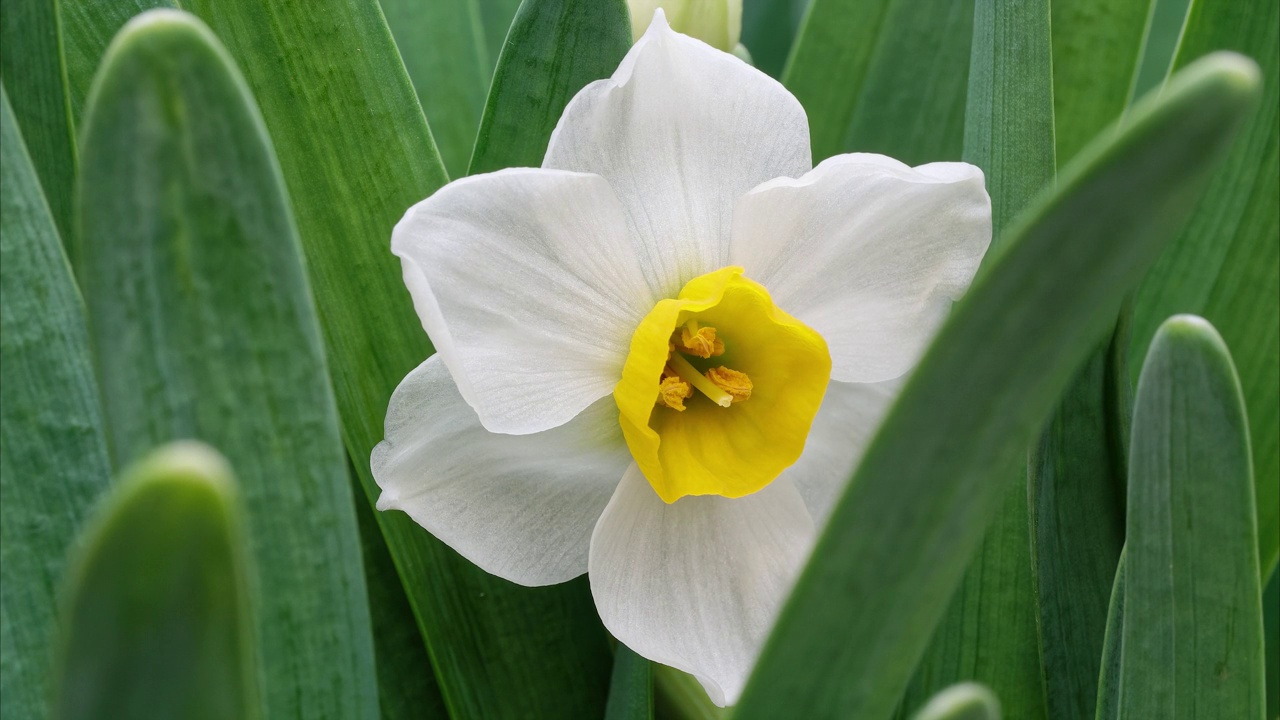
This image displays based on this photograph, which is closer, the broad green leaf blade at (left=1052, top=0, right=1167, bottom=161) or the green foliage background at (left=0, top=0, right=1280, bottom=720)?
the green foliage background at (left=0, top=0, right=1280, bottom=720)

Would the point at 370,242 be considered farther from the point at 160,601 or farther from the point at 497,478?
the point at 160,601

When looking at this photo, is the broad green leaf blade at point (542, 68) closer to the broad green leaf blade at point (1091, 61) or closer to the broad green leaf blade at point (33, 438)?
the broad green leaf blade at point (33, 438)

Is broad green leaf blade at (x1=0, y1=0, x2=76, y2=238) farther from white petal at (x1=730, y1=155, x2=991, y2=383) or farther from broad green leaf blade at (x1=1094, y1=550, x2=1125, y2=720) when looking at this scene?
broad green leaf blade at (x1=1094, y1=550, x2=1125, y2=720)

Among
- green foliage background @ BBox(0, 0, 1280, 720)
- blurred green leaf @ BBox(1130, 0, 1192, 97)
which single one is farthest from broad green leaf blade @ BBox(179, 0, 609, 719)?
blurred green leaf @ BBox(1130, 0, 1192, 97)

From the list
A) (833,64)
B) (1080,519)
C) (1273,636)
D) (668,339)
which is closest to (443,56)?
(833,64)

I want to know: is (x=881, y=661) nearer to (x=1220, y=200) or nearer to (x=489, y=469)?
(x=489, y=469)
